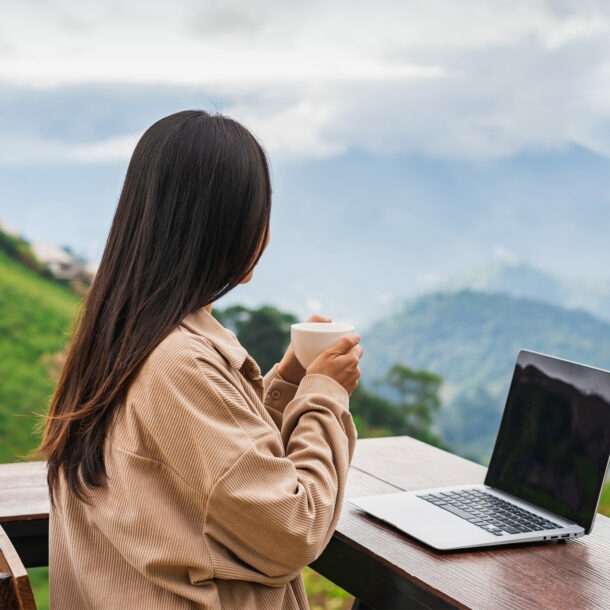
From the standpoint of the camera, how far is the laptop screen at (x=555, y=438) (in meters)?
1.25

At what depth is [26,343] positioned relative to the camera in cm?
486

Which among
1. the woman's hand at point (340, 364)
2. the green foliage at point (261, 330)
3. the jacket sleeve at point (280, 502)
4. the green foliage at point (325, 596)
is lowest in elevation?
the green foliage at point (325, 596)

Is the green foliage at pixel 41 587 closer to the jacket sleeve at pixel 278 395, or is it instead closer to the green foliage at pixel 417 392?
the green foliage at pixel 417 392

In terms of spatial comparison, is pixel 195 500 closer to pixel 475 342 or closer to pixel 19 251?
pixel 19 251

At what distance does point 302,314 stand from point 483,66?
2.13 meters

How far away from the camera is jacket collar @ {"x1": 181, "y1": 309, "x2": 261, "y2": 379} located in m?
0.99

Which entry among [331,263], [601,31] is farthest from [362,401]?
[601,31]

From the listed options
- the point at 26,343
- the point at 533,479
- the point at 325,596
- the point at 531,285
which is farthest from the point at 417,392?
the point at 533,479

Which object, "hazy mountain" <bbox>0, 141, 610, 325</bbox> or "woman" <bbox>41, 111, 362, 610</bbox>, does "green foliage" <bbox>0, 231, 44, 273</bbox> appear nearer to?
"hazy mountain" <bbox>0, 141, 610, 325</bbox>

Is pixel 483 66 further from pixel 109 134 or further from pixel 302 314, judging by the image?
pixel 109 134

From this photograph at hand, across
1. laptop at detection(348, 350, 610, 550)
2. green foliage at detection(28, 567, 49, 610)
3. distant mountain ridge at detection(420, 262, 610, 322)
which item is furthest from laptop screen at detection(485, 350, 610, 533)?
distant mountain ridge at detection(420, 262, 610, 322)

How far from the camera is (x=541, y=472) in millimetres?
1335

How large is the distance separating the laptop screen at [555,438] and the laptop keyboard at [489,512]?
0.12 ft

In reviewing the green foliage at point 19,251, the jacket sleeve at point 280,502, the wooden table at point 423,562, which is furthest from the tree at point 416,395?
the jacket sleeve at point 280,502
